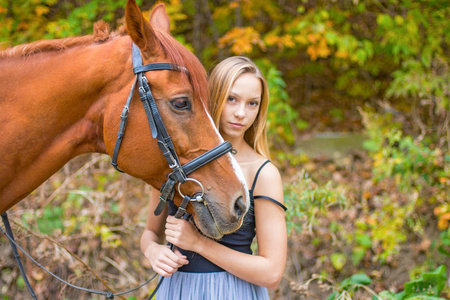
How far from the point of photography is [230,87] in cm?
190

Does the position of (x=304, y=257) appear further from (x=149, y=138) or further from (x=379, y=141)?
(x=149, y=138)

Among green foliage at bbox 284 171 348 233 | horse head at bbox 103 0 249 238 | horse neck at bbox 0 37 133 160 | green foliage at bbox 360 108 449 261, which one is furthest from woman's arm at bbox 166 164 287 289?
green foliage at bbox 360 108 449 261

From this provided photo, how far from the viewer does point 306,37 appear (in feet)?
17.5

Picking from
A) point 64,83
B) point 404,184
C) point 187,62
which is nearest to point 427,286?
point 404,184

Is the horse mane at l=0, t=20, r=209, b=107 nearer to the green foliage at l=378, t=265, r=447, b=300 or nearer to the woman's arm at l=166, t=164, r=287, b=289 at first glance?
the woman's arm at l=166, t=164, r=287, b=289

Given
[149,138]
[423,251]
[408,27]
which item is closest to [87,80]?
[149,138]

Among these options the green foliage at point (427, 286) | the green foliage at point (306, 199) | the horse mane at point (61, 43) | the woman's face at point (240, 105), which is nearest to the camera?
the horse mane at point (61, 43)

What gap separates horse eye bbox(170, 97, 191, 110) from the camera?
168 centimetres

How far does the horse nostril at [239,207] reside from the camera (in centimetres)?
161

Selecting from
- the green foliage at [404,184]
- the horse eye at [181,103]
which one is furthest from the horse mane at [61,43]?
the green foliage at [404,184]

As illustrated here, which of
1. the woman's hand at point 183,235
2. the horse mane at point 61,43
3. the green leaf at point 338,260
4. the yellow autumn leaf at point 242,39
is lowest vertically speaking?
the green leaf at point 338,260

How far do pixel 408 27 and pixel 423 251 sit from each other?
128 inches

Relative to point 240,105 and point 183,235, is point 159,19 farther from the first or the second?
point 183,235

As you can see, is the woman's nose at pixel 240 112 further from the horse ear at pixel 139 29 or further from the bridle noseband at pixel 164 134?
→ the horse ear at pixel 139 29
